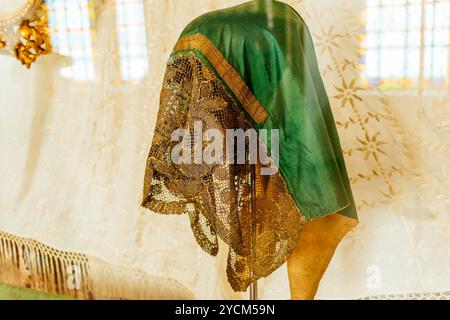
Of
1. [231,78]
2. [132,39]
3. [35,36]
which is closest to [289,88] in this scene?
[231,78]

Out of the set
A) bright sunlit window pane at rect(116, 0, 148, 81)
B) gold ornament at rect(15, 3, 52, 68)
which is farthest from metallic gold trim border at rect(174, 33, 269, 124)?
gold ornament at rect(15, 3, 52, 68)

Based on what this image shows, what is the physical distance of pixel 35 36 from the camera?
153 cm

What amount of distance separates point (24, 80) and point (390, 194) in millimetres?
1053

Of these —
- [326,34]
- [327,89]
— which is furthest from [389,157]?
[326,34]

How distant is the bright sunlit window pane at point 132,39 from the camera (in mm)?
1451

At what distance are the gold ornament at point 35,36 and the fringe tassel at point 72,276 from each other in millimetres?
539

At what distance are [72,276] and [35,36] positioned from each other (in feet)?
2.25

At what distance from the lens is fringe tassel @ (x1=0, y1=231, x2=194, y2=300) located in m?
1.53

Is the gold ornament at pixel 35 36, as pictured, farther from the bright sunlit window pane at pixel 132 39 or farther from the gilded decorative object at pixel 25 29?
the bright sunlit window pane at pixel 132 39

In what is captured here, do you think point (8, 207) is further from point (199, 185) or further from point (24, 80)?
point (199, 185)

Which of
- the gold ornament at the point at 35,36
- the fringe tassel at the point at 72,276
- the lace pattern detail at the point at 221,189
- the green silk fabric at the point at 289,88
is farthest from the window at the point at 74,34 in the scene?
the fringe tassel at the point at 72,276

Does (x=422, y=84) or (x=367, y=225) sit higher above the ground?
(x=422, y=84)

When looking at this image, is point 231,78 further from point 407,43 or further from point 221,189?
point 407,43

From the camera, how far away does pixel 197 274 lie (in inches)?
58.4
